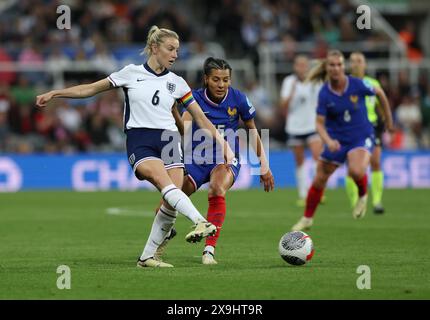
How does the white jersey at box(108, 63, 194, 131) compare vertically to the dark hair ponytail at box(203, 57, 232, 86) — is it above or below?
below

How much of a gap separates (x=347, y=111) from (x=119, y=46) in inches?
560

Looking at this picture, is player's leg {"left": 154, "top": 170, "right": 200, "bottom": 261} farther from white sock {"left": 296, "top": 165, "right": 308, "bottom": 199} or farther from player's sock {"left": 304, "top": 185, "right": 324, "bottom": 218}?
white sock {"left": 296, "top": 165, "right": 308, "bottom": 199}

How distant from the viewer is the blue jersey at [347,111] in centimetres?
1457

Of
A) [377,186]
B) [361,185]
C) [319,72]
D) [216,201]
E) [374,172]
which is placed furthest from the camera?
[374,172]

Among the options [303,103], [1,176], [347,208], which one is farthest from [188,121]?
[1,176]

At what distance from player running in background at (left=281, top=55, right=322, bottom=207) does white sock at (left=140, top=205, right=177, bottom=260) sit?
993cm

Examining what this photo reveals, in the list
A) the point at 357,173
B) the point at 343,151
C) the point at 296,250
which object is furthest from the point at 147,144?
the point at 357,173

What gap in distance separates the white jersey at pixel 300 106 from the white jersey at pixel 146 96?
10416 mm

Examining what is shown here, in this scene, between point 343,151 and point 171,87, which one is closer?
point 171,87

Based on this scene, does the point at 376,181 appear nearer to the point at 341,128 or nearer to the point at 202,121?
the point at 341,128

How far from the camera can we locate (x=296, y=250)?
33.2 ft

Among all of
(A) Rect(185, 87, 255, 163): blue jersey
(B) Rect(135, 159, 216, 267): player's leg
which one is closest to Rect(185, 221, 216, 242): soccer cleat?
(B) Rect(135, 159, 216, 267): player's leg

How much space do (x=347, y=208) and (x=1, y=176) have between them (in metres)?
9.52

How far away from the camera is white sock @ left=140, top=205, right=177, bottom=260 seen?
33.3ft
